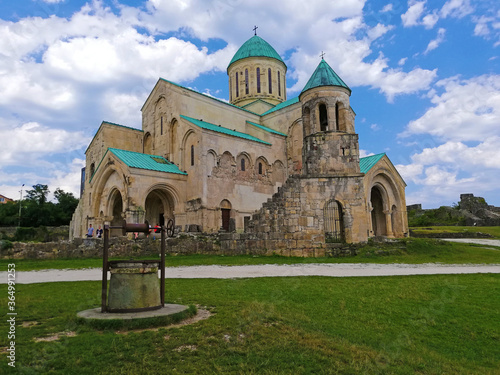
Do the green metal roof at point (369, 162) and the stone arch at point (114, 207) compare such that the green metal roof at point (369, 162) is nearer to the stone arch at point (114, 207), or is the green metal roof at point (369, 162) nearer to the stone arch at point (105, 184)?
the stone arch at point (105, 184)

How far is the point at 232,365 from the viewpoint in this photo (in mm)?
3418

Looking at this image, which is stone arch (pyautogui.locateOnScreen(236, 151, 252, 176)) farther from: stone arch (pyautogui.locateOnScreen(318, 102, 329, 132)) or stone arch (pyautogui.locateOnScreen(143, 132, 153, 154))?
stone arch (pyautogui.locateOnScreen(318, 102, 329, 132))

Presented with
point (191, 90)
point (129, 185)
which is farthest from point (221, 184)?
→ point (191, 90)

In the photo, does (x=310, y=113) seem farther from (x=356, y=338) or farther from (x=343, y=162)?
(x=356, y=338)

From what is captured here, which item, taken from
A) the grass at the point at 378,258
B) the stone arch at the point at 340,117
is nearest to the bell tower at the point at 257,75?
the stone arch at the point at 340,117

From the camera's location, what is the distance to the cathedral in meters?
16.1

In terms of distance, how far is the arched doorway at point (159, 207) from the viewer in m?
25.7

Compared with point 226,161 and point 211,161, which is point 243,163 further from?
point 211,161

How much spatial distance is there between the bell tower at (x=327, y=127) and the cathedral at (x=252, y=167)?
2.1 inches

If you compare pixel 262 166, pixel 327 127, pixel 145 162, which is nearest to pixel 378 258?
pixel 327 127

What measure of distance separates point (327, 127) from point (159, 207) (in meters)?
15.2

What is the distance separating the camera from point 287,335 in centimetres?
426

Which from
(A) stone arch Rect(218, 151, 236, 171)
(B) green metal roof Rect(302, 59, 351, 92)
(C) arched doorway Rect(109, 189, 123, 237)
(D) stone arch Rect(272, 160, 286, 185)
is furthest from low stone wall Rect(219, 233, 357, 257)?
(D) stone arch Rect(272, 160, 286, 185)

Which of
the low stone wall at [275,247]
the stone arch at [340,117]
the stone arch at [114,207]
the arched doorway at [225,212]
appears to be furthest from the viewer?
the arched doorway at [225,212]
